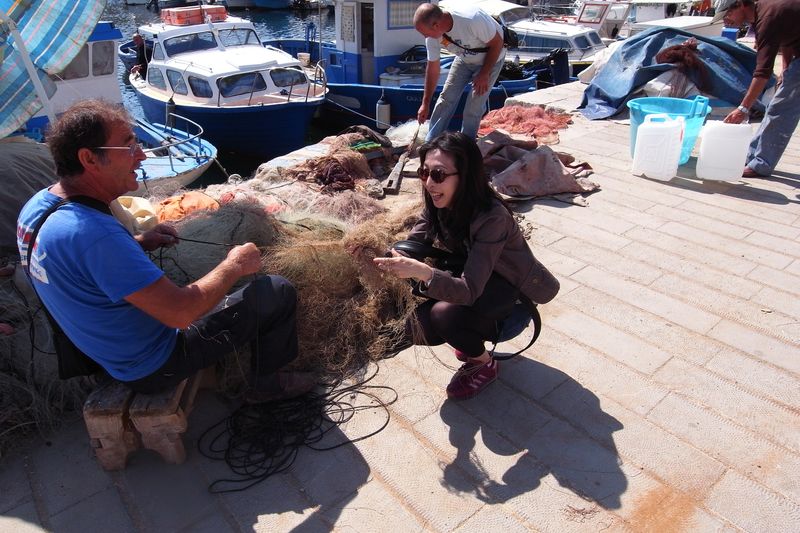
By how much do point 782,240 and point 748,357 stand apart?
1.72 metres

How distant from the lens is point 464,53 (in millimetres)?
5277

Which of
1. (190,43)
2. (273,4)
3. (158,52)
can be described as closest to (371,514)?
(158,52)

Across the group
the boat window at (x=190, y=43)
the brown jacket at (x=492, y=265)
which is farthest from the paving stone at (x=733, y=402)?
the boat window at (x=190, y=43)

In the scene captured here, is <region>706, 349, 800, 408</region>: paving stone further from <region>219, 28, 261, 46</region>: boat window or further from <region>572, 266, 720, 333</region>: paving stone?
<region>219, 28, 261, 46</region>: boat window

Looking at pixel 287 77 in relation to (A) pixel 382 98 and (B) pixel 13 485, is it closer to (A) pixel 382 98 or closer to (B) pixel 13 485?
(A) pixel 382 98

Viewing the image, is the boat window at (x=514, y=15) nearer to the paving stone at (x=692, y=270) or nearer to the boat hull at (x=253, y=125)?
the boat hull at (x=253, y=125)

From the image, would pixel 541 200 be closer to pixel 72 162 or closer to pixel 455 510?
pixel 455 510

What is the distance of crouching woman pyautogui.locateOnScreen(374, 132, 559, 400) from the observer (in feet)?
7.88

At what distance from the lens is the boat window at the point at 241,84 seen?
11.3 metres

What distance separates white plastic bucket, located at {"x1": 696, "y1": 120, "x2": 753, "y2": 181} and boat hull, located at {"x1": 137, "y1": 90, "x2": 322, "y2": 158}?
7.99 metres

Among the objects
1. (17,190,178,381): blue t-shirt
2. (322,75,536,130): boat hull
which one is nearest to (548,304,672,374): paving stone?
(17,190,178,381): blue t-shirt

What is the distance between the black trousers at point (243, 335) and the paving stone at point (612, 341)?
1549 mm

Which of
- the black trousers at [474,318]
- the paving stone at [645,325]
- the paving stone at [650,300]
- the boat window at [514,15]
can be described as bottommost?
the paving stone at [645,325]

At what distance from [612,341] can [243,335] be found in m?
1.95
